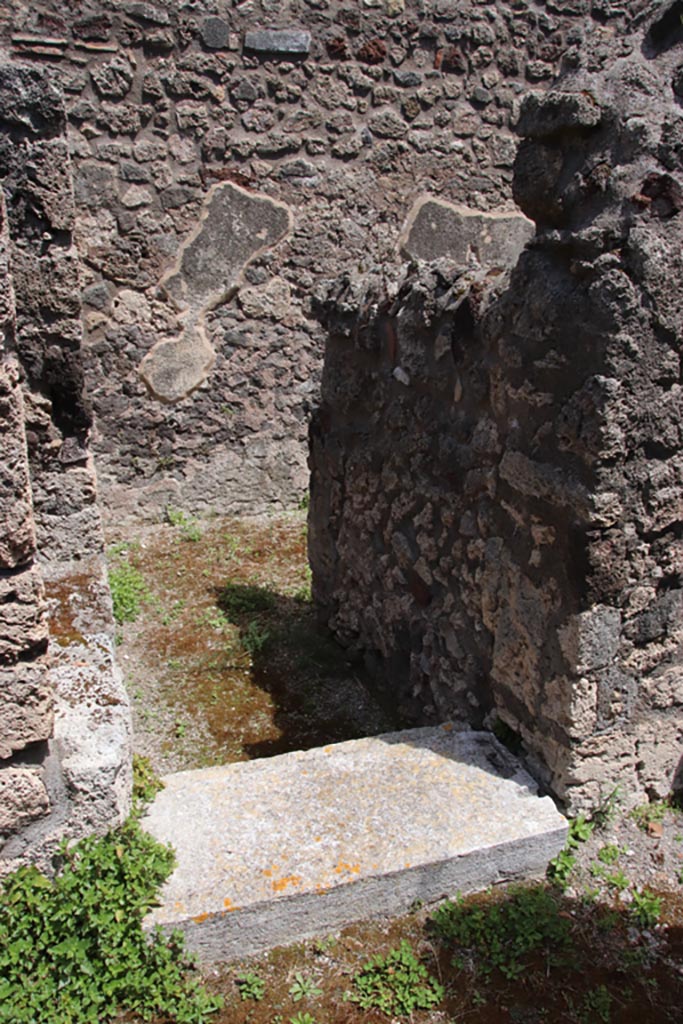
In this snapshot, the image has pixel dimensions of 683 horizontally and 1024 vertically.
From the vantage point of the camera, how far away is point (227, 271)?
5.14 meters

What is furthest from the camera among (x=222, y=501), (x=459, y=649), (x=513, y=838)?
(x=222, y=501)

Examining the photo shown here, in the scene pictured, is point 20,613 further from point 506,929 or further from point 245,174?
point 245,174

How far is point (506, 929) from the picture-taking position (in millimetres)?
2191

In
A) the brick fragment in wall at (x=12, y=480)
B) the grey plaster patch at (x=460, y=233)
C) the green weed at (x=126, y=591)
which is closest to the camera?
the brick fragment in wall at (x=12, y=480)

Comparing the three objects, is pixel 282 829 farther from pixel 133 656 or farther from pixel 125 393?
pixel 125 393

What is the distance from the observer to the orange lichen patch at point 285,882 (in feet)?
6.88

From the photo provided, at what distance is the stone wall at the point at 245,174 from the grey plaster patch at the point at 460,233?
39 mm

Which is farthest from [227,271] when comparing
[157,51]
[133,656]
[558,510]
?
[558,510]

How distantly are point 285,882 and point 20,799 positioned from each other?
703 mm

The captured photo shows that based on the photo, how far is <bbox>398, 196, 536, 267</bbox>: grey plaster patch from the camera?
5500 millimetres

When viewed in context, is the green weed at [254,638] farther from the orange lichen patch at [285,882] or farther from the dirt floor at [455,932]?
the orange lichen patch at [285,882]

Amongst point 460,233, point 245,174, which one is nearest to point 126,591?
point 245,174

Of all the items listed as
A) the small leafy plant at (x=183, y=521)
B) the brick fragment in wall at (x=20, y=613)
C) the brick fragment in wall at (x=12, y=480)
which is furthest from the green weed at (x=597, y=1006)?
the small leafy plant at (x=183, y=521)

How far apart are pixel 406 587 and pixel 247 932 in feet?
5.17
